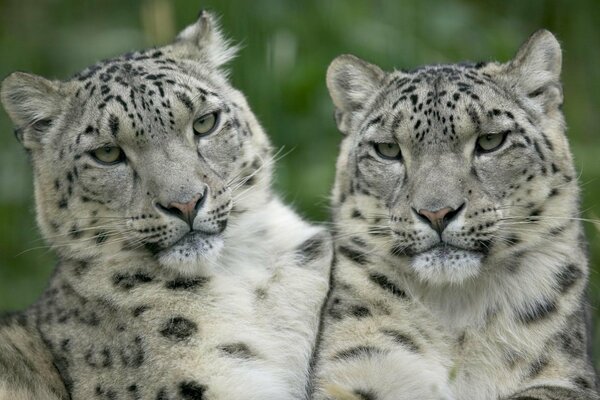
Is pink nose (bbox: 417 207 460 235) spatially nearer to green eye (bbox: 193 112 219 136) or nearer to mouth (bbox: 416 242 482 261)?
mouth (bbox: 416 242 482 261)

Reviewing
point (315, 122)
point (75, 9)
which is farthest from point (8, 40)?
point (315, 122)

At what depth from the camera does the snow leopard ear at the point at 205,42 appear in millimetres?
8555

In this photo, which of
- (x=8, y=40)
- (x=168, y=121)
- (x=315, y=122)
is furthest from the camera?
(x=8, y=40)

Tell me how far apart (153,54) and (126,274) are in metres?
1.42

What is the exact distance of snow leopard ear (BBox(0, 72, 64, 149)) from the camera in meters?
8.12

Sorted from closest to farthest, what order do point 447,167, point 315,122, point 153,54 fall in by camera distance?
point 447,167
point 153,54
point 315,122

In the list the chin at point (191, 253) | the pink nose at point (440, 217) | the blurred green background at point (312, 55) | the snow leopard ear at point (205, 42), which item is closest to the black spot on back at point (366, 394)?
the pink nose at point (440, 217)

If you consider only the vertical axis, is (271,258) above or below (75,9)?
below

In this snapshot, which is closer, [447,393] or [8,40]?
A: [447,393]

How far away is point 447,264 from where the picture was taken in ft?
23.4

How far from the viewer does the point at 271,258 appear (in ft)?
26.7

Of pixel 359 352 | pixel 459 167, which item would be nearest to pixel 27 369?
pixel 359 352

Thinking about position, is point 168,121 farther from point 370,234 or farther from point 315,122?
point 315,122

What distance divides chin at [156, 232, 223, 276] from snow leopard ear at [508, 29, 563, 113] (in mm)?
1932
